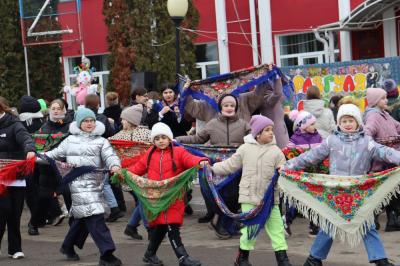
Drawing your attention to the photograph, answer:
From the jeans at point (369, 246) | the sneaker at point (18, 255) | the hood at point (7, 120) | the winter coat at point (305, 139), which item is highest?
the hood at point (7, 120)

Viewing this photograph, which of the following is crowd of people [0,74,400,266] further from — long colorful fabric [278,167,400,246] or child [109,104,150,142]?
long colorful fabric [278,167,400,246]

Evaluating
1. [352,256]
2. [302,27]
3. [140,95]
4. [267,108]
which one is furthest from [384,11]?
[352,256]

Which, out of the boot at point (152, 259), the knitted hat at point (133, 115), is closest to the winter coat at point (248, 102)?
the knitted hat at point (133, 115)

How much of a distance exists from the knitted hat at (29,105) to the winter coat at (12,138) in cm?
298

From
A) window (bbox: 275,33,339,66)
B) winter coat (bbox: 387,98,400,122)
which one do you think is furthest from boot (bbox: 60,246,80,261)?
window (bbox: 275,33,339,66)

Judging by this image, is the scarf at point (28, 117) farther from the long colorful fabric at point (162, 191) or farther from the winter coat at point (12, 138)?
the long colorful fabric at point (162, 191)

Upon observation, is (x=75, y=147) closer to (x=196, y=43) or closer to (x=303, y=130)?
(x=303, y=130)

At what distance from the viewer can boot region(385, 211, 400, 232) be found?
439 inches

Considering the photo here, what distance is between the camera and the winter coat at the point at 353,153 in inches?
338

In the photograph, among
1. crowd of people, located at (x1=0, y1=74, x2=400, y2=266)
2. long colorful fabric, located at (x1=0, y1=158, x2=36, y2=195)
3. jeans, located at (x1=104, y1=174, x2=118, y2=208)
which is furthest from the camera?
jeans, located at (x1=104, y1=174, x2=118, y2=208)

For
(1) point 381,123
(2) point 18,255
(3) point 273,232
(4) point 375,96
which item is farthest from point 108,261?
(4) point 375,96

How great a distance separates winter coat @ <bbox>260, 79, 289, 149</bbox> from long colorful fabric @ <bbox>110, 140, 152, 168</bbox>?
1612 mm

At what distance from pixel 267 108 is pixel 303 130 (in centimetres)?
105

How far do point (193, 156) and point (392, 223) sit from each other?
2862 mm
